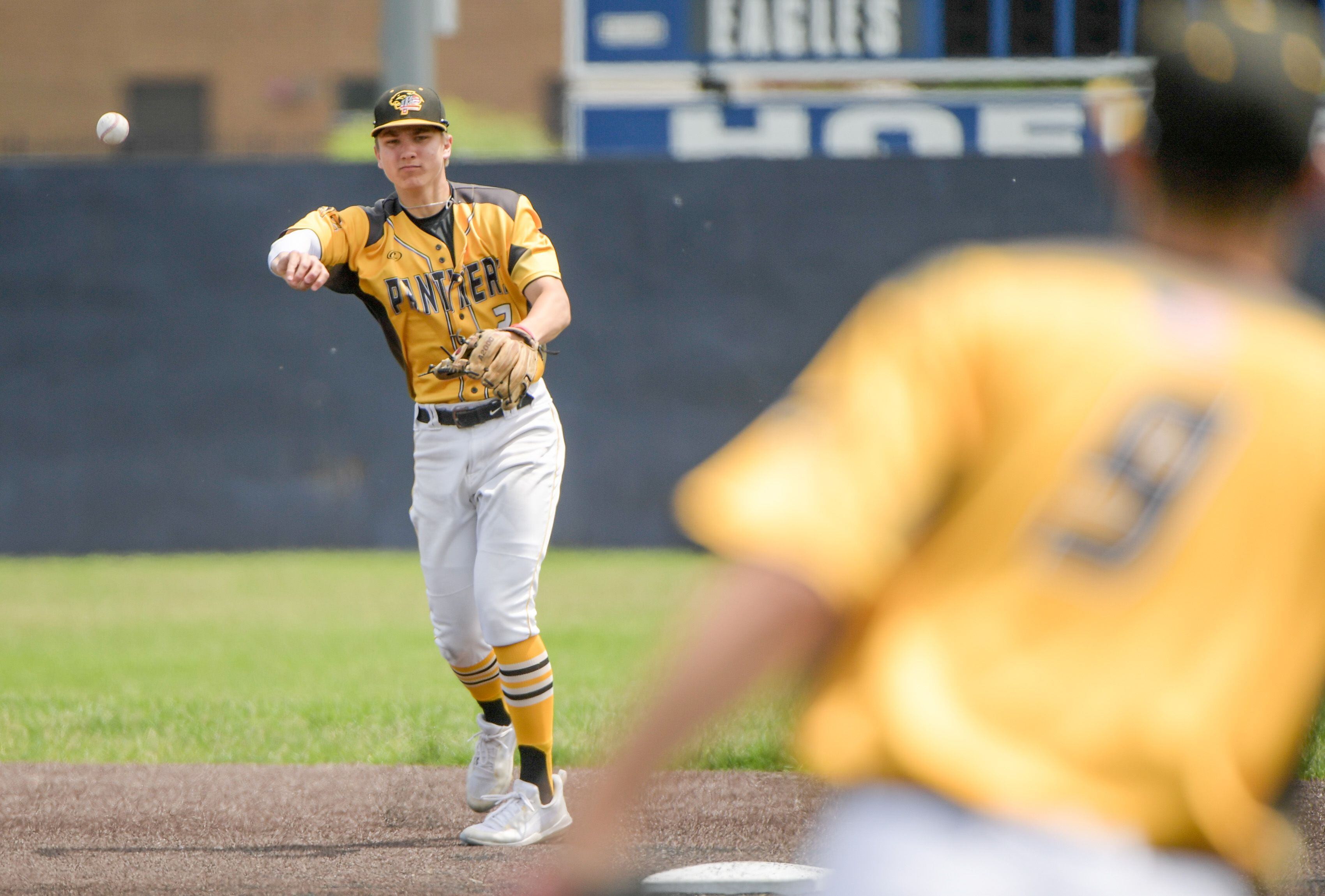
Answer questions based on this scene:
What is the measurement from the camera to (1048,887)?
159 centimetres

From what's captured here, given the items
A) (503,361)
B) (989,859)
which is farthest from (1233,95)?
(503,361)

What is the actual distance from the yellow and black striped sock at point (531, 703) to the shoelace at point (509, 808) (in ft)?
0.23

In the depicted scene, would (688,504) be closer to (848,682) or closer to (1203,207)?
(848,682)

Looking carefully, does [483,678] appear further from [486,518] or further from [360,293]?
[360,293]

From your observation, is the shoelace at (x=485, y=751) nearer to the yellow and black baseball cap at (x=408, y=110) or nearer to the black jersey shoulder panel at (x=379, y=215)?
the black jersey shoulder panel at (x=379, y=215)

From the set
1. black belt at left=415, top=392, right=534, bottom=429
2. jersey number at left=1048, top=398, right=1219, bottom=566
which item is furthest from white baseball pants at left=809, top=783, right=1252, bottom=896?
black belt at left=415, top=392, right=534, bottom=429

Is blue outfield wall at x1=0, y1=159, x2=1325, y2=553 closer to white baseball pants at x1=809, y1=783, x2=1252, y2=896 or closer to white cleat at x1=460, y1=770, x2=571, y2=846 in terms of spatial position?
white cleat at x1=460, y1=770, x2=571, y2=846

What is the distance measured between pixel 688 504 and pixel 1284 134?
683mm

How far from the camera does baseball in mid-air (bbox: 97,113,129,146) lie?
900 cm

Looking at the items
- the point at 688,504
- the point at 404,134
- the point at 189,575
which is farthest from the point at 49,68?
the point at 688,504

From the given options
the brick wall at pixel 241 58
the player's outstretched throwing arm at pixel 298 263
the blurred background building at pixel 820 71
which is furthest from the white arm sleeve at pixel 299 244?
the brick wall at pixel 241 58

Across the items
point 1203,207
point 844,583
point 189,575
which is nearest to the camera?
point 844,583

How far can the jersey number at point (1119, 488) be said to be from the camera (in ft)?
5.30

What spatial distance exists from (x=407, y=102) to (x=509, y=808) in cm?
227
